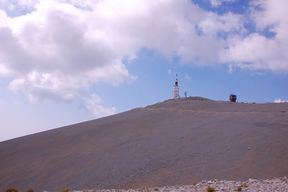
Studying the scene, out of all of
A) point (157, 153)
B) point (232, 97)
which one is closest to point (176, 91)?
point (232, 97)

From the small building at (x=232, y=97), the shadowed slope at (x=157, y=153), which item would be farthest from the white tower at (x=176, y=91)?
the shadowed slope at (x=157, y=153)

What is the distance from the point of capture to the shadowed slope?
57.6ft

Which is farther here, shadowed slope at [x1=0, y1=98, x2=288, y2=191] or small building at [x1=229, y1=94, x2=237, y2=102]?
small building at [x1=229, y1=94, x2=237, y2=102]

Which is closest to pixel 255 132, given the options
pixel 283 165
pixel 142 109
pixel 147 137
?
pixel 283 165

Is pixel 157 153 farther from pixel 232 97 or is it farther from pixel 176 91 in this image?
pixel 176 91

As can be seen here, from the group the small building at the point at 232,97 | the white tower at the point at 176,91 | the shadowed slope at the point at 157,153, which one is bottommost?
the shadowed slope at the point at 157,153

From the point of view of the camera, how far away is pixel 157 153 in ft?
70.8

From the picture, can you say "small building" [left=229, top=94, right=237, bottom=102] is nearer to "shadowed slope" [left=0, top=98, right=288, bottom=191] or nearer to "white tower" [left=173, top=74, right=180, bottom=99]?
"white tower" [left=173, top=74, right=180, bottom=99]

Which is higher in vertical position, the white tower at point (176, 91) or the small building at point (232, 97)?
the white tower at point (176, 91)

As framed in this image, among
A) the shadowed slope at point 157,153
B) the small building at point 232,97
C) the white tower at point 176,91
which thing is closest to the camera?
the shadowed slope at point 157,153

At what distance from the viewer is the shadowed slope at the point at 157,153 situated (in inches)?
691

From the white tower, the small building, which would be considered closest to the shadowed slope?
the small building

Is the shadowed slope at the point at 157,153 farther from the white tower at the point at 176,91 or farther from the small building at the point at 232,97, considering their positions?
the white tower at the point at 176,91

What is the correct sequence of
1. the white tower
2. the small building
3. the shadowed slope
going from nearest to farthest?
the shadowed slope → the small building → the white tower
